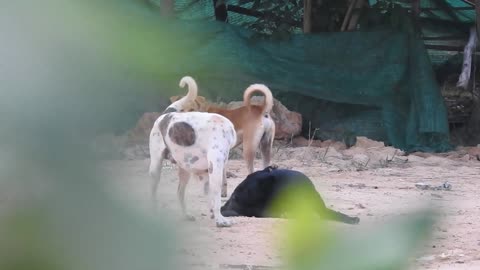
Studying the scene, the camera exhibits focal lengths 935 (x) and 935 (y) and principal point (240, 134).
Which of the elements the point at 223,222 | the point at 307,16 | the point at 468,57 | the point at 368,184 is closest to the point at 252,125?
the point at 368,184

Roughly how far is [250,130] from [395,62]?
3.38 meters

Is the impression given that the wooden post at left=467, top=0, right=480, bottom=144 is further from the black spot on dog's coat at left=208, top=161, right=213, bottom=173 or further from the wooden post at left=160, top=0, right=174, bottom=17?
the black spot on dog's coat at left=208, top=161, right=213, bottom=173

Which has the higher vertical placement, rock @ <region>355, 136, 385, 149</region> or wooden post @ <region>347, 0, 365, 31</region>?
wooden post @ <region>347, 0, 365, 31</region>

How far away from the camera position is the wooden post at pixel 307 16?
38.7 feet

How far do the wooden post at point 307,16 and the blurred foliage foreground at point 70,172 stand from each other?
11409 mm

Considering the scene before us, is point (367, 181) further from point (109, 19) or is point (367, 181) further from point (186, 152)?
point (109, 19)

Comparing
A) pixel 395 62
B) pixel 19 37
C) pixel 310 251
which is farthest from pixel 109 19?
pixel 395 62

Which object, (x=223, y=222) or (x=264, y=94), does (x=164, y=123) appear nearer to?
(x=223, y=222)

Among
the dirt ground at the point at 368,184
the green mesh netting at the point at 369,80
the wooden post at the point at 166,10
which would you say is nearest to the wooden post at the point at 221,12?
the green mesh netting at the point at 369,80

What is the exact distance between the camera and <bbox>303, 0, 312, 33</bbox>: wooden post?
38.7ft

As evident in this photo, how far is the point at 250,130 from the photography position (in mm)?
8367

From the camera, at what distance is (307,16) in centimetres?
1177

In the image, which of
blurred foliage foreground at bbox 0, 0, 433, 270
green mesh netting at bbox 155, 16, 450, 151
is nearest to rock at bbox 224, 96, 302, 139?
green mesh netting at bbox 155, 16, 450, 151

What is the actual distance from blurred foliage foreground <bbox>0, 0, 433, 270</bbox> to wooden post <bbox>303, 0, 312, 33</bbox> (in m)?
11.4
